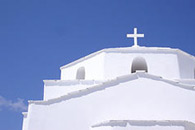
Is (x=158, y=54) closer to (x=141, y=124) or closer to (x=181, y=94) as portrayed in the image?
(x=181, y=94)

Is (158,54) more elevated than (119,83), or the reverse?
(158,54)

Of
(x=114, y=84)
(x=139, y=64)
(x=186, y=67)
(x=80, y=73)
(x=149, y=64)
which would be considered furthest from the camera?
(x=80, y=73)

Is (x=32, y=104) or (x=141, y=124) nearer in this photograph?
(x=141, y=124)

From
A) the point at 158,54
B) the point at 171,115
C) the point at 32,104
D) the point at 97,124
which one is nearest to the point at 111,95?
the point at 97,124

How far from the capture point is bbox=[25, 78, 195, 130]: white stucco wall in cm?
1020

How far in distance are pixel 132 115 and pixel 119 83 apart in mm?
1439

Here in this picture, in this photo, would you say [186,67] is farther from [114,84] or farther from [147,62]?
[114,84]

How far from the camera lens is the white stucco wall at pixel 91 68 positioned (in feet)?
46.9

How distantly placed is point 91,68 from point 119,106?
15.7ft

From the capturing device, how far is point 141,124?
9.09 meters

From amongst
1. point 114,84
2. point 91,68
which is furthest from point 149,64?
point 114,84

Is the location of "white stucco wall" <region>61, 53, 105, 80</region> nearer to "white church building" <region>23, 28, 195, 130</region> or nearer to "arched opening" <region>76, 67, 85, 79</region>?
"arched opening" <region>76, 67, 85, 79</region>

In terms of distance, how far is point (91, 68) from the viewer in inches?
587

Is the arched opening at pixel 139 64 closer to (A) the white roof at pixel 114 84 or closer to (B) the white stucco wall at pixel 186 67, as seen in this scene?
(B) the white stucco wall at pixel 186 67
